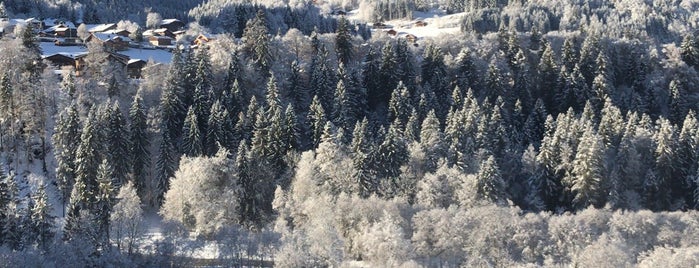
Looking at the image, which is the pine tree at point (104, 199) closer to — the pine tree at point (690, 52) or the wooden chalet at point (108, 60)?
the wooden chalet at point (108, 60)

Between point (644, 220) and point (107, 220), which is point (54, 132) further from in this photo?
point (644, 220)

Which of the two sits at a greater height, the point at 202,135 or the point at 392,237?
the point at 202,135

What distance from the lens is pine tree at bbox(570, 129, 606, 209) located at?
236 feet

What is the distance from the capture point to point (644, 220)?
63125 mm

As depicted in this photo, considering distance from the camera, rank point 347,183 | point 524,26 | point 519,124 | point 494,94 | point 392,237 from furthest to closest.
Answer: point 524,26
point 494,94
point 519,124
point 347,183
point 392,237

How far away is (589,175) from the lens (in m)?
72.0

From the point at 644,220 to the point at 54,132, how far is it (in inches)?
2606

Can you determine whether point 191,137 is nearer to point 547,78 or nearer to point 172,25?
point 547,78

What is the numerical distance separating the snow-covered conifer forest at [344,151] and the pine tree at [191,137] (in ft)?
0.85

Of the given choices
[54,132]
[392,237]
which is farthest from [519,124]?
[54,132]

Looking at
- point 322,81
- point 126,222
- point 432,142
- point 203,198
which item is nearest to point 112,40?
point 322,81

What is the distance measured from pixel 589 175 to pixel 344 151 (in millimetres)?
27630

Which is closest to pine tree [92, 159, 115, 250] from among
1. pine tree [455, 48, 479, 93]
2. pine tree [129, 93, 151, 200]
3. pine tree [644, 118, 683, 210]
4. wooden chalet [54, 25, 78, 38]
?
pine tree [129, 93, 151, 200]

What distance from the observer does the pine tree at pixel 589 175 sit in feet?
236
